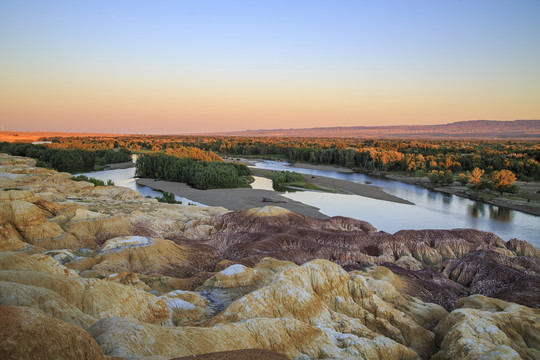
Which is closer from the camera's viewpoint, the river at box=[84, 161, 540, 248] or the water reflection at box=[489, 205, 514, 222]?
the river at box=[84, 161, 540, 248]

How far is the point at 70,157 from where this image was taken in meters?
102

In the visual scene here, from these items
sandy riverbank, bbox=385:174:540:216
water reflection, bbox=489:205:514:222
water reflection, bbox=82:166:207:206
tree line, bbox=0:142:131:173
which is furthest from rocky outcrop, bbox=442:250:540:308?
tree line, bbox=0:142:131:173

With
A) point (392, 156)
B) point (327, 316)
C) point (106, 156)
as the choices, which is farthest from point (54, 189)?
point (392, 156)

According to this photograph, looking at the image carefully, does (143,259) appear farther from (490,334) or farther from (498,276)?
(498,276)

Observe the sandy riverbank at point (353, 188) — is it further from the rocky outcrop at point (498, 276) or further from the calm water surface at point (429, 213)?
the rocky outcrop at point (498, 276)

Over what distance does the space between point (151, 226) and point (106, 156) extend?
9201cm

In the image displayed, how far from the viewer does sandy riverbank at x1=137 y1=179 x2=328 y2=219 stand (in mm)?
50906

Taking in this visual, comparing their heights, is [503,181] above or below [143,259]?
below

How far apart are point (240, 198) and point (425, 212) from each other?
93.7 feet

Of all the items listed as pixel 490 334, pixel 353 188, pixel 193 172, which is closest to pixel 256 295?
pixel 490 334

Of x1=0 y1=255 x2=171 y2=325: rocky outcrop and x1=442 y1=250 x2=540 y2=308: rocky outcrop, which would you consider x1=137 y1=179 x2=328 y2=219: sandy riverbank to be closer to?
x1=442 y1=250 x2=540 y2=308: rocky outcrop

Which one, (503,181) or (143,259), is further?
(503,181)

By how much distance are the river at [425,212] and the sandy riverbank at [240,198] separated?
9.08 feet

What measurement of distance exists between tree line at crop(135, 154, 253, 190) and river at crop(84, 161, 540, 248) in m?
8.59
